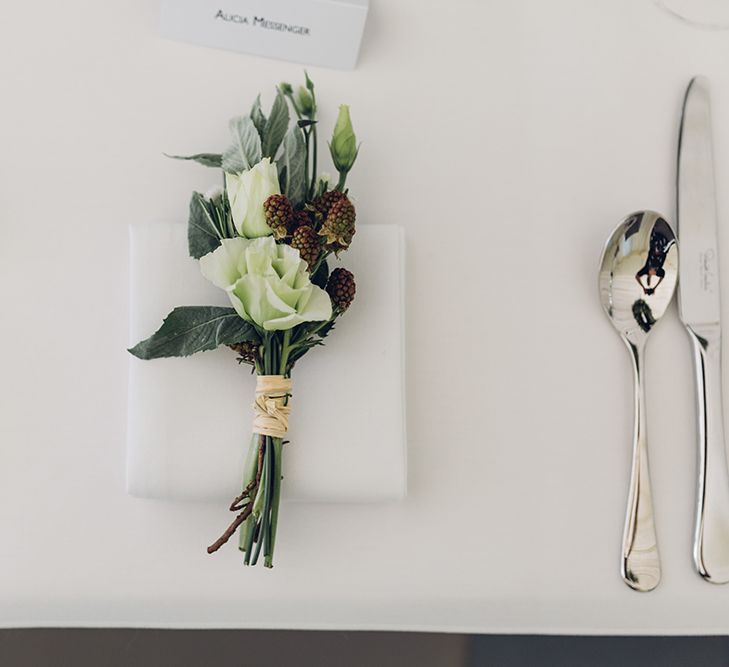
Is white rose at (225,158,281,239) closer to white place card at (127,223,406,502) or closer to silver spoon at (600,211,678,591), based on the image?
white place card at (127,223,406,502)

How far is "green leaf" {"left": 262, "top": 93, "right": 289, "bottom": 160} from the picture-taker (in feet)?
1.63

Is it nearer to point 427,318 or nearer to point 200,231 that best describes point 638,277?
point 427,318

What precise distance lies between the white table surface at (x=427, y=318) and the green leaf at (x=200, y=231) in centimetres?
6

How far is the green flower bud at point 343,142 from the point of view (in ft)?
1.55

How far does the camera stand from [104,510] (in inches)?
20.0

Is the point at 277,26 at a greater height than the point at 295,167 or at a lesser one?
greater

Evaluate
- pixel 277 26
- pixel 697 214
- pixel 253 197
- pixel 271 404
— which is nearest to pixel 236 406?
pixel 271 404

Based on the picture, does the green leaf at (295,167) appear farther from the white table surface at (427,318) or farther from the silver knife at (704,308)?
the silver knife at (704,308)

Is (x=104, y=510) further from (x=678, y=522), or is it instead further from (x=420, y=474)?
(x=678, y=522)

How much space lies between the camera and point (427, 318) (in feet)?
1.79

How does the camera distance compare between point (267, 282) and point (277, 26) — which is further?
point (277, 26)

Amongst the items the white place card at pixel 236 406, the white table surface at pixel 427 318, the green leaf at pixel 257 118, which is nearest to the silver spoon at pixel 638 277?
the white table surface at pixel 427 318

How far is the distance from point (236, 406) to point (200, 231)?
0.42 ft

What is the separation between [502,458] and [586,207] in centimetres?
22
